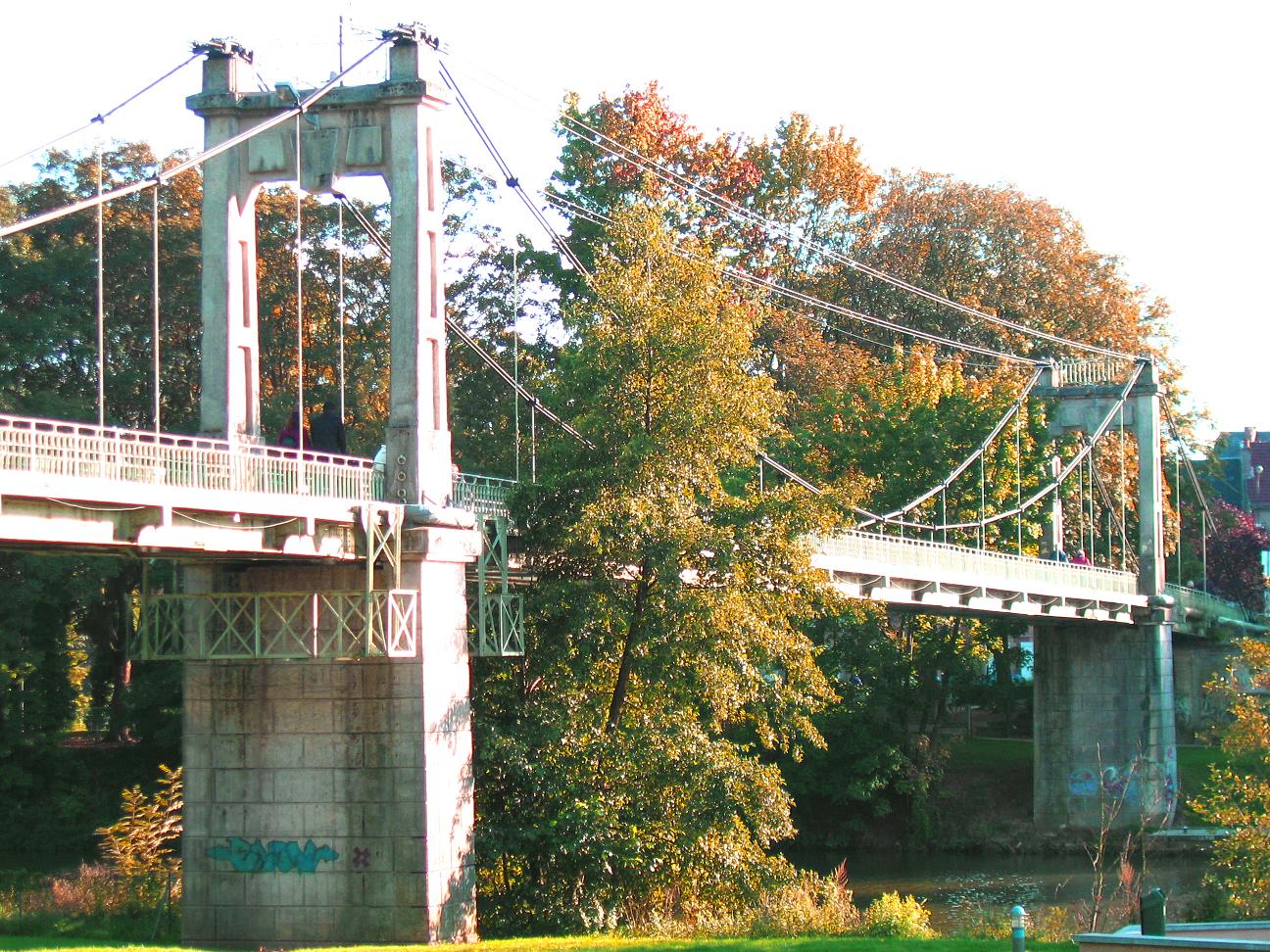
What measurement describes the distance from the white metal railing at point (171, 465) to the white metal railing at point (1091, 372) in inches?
1359

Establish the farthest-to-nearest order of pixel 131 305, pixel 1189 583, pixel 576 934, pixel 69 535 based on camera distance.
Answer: pixel 1189 583, pixel 131 305, pixel 576 934, pixel 69 535

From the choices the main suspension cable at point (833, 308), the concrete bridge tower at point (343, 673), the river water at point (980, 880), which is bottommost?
the river water at point (980, 880)

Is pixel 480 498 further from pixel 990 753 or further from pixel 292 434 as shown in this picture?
pixel 990 753

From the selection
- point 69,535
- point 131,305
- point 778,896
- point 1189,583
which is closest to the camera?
point 69,535

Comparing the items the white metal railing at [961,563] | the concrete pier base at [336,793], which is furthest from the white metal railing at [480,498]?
the white metal railing at [961,563]

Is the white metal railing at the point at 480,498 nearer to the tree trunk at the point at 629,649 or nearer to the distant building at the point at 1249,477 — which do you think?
the tree trunk at the point at 629,649

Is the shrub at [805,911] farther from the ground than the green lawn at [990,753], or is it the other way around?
the green lawn at [990,753]

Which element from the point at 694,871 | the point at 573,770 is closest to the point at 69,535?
the point at 573,770

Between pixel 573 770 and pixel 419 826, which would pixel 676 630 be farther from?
pixel 419 826

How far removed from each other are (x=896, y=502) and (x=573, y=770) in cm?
2528

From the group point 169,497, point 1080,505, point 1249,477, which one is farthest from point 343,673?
point 1249,477

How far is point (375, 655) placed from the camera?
24.3 meters

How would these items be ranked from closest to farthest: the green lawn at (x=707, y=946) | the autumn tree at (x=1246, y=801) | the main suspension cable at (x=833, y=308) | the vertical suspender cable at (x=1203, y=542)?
the green lawn at (x=707, y=946)
the autumn tree at (x=1246, y=801)
the main suspension cable at (x=833, y=308)
the vertical suspender cable at (x=1203, y=542)

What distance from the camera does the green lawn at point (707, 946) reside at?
2134cm
